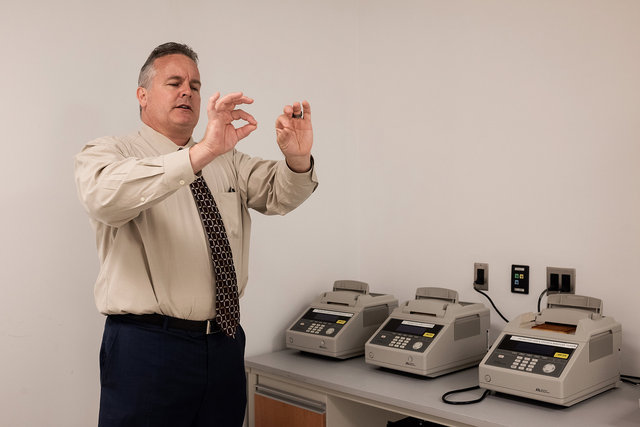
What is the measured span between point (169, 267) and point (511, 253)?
1482 millimetres

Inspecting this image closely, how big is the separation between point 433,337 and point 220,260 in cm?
87

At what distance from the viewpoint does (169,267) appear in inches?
69.3

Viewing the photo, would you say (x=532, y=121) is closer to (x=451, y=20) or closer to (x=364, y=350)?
(x=451, y=20)

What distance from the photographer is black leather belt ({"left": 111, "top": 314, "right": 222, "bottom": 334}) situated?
1.73 metres

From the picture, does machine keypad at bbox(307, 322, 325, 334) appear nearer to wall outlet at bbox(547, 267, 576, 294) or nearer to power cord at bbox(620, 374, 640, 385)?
wall outlet at bbox(547, 267, 576, 294)

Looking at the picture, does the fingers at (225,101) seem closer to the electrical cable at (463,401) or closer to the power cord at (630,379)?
the electrical cable at (463,401)

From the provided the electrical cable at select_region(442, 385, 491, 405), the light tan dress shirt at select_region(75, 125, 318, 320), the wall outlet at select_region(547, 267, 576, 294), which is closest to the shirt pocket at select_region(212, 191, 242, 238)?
the light tan dress shirt at select_region(75, 125, 318, 320)

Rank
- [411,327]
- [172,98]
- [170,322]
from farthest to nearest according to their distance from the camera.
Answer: [411,327] < [172,98] < [170,322]

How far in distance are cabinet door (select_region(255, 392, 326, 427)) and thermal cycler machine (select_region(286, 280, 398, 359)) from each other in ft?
0.79

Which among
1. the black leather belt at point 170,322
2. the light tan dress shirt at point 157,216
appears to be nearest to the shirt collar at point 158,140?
the light tan dress shirt at point 157,216

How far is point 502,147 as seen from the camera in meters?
2.59

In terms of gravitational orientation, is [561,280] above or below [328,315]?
above

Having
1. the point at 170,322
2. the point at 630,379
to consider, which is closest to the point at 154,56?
the point at 170,322

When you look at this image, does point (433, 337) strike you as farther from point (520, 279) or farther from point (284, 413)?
point (284, 413)
